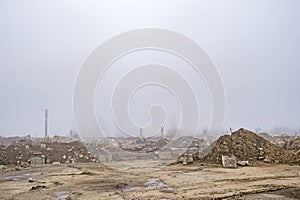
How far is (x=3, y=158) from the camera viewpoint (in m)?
26.9

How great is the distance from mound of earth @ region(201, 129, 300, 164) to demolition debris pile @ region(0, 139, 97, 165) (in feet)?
37.6

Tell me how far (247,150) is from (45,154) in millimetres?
17104

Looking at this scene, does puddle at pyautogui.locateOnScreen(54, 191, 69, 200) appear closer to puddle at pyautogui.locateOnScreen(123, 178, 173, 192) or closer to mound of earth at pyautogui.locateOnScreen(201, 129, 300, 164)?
puddle at pyautogui.locateOnScreen(123, 178, 173, 192)

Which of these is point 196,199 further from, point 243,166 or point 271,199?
point 243,166

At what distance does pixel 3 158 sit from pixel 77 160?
586 cm

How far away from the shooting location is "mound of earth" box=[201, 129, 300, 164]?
20013 millimetres

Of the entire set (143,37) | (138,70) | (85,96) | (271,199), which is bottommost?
(271,199)

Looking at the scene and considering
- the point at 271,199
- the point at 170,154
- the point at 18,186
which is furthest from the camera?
the point at 170,154

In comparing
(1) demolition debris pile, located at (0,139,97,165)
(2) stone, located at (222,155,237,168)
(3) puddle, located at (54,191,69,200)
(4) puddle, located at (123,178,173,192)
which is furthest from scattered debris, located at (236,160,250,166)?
(1) demolition debris pile, located at (0,139,97,165)

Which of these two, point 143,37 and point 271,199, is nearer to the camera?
point 271,199

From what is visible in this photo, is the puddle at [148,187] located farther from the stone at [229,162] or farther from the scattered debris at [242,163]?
the scattered debris at [242,163]

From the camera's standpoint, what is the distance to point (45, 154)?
2914cm

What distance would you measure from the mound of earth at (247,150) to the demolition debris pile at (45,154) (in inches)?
451

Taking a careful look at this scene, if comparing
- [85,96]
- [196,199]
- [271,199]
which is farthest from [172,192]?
[85,96]
